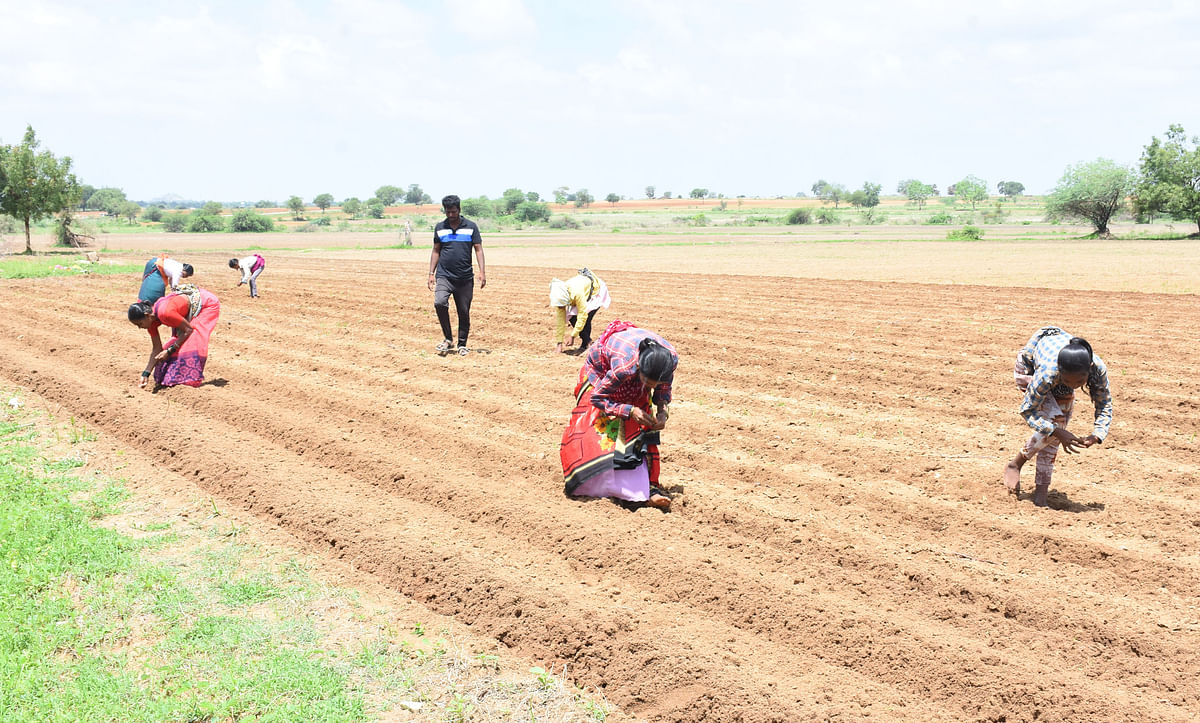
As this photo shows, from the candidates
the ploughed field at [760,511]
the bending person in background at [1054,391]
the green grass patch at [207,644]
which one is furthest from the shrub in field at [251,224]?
the bending person in background at [1054,391]

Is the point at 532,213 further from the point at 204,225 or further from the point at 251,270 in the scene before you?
the point at 251,270

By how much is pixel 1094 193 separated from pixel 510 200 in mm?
83510

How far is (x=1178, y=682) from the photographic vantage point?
3.73 metres

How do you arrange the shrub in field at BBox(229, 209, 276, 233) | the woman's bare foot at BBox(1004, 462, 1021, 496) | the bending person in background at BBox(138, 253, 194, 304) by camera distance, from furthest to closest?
the shrub in field at BBox(229, 209, 276, 233) < the bending person in background at BBox(138, 253, 194, 304) < the woman's bare foot at BBox(1004, 462, 1021, 496)

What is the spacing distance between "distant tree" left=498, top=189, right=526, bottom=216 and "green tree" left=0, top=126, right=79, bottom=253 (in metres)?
82.3

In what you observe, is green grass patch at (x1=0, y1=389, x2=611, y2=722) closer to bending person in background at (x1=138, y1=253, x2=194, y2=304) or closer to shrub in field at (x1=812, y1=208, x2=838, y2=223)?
bending person in background at (x1=138, y1=253, x2=194, y2=304)

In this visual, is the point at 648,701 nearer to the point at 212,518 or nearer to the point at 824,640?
the point at 824,640

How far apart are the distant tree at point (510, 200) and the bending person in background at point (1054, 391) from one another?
374 ft

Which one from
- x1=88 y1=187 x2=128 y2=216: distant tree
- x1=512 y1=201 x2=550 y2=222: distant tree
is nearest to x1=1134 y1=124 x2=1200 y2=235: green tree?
x1=512 y1=201 x2=550 y2=222: distant tree

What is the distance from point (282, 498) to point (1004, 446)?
17.8 feet

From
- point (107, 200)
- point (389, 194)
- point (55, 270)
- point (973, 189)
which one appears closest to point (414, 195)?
point (389, 194)

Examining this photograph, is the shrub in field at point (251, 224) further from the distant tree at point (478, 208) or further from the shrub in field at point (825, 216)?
the shrub in field at point (825, 216)

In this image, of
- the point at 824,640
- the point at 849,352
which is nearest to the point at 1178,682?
the point at 824,640

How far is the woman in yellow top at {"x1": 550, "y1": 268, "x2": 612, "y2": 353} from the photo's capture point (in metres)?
10.1
